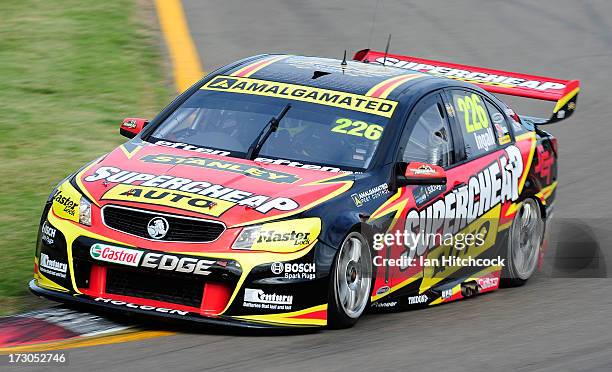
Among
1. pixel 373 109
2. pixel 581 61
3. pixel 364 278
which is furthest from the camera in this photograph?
pixel 581 61

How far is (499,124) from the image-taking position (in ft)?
32.3

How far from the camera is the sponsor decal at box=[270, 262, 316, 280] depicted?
7266 mm

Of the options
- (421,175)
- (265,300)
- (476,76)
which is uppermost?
(476,76)

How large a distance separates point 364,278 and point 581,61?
945 centimetres

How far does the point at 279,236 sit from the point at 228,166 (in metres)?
0.85

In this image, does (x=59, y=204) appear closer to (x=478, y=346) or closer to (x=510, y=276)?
(x=478, y=346)

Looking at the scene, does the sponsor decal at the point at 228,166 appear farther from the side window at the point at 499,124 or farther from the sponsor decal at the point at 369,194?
the side window at the point at 499,124

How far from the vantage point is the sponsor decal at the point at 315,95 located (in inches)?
339

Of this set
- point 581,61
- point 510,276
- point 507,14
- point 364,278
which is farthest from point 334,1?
A: point 364,278

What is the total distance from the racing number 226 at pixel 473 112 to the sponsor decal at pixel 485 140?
0.04 m

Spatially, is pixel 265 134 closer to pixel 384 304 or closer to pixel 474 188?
pixel 384 304

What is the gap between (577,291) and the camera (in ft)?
30.9

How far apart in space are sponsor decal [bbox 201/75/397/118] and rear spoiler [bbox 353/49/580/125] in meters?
1.56

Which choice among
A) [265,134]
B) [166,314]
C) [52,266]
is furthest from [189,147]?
[166,314]
